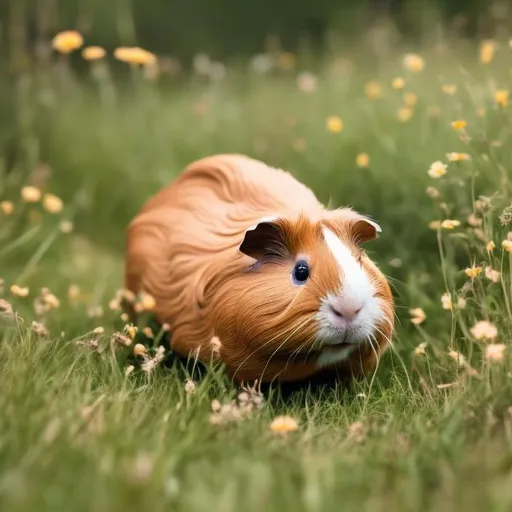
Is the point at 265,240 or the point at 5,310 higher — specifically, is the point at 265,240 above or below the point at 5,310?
above

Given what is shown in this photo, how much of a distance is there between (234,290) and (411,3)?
657 centimetres

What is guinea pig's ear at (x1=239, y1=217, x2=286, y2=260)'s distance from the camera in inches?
113

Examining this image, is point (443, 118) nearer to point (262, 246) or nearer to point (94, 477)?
point (262, 246)

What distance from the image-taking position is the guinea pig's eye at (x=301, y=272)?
9.29 ft

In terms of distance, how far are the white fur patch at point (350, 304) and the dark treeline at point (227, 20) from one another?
18.1ft

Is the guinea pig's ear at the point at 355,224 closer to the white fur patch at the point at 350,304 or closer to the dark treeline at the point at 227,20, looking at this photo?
the white fur patch at the point at 350,304

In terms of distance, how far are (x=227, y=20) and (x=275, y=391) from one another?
689 cm

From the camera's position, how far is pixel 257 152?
5152 mm

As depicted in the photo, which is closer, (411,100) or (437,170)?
(437,170)

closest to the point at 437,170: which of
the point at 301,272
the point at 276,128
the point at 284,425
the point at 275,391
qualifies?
the point at 301,272

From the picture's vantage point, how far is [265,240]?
116 inches

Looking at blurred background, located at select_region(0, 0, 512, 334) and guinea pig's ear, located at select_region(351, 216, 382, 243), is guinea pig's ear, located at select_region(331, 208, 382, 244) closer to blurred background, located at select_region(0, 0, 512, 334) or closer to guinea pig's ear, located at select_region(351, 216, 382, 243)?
guinea pig's ear, located at select_region(351, 216, 382, 243)

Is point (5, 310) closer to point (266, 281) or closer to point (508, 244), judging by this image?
point (266, 281)

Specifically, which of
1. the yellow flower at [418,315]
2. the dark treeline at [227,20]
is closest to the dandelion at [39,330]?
the yellow flower at [418,315]
